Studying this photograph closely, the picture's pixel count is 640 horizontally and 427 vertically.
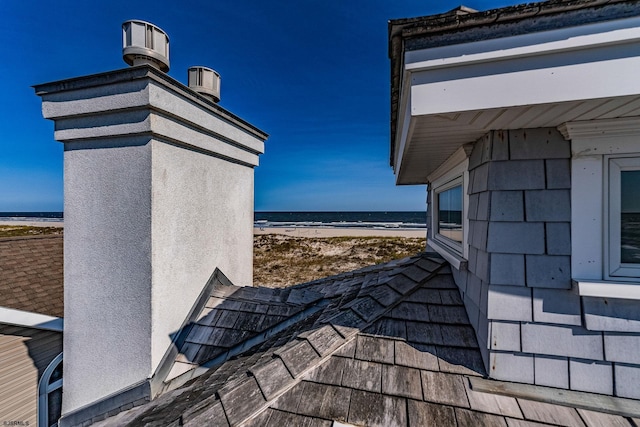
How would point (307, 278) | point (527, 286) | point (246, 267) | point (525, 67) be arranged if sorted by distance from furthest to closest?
point (307, 278) → point (246, 267) → point (527, 286) → point (525, 67)

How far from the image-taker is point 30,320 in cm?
297

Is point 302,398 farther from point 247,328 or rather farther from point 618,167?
point 618,167

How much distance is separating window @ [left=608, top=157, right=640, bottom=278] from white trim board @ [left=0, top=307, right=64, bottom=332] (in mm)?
5034

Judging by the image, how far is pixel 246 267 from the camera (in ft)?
12.9

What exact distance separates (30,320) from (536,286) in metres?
4.99

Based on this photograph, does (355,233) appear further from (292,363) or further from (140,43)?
(292,363)

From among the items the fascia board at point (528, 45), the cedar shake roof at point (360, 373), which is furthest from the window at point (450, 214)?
the fascia board at point (528, 45)

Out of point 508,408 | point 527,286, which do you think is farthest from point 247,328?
point 527,286

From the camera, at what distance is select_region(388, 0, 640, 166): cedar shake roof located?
1.21m

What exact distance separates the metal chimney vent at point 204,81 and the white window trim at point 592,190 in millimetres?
3543

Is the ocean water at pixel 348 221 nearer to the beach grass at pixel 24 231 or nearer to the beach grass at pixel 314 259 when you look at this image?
the beach grass at pixel 314 259

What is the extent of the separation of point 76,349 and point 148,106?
2446 mm

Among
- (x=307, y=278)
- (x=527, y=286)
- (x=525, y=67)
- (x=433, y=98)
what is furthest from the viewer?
(x=307, y=278)

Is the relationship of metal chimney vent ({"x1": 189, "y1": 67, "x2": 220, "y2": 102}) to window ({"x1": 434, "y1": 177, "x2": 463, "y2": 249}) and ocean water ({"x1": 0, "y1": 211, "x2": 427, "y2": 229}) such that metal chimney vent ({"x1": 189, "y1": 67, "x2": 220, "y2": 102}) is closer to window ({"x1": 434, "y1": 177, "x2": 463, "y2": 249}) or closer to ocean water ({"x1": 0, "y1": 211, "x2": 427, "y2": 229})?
window ({"x1": 434, "y1": 177, "x2": 463, "y2": 249})
